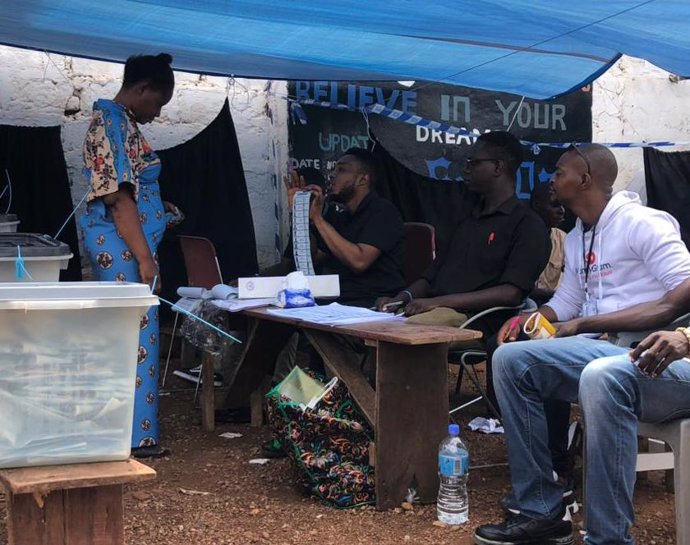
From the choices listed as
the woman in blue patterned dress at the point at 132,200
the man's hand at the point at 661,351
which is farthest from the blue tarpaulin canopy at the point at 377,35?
the man's hand at the point at 661,351

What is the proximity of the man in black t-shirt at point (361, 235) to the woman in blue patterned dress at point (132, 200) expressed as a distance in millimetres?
910

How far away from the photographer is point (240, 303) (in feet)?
14.3

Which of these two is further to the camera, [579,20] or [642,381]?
[579,20]

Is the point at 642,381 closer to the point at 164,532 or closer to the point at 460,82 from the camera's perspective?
the point at 164,532

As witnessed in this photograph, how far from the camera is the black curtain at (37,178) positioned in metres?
5.92

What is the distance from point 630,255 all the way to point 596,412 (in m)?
0.70

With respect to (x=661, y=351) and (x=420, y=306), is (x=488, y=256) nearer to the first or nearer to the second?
(x=420, y=306)

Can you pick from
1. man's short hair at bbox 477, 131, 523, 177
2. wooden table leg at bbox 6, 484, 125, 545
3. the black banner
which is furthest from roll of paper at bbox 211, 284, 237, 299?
the black banner

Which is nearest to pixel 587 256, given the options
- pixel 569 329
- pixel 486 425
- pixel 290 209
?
pixel 569 329

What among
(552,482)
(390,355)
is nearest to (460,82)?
(390,355)

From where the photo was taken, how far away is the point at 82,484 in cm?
220

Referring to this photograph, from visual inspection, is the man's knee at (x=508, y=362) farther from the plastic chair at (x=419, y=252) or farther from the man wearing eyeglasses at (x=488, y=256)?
the plastic chair at (x=419, y=252)

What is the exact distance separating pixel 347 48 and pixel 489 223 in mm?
1411

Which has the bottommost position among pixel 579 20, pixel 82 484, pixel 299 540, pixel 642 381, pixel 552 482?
pixel 299 540
